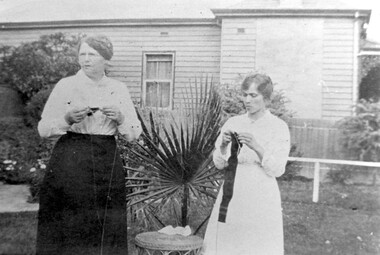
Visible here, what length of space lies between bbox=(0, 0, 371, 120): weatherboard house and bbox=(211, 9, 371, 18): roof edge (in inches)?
0.4

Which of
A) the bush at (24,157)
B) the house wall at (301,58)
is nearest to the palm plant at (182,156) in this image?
the house wall at (301,58)

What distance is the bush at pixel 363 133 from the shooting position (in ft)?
15.1

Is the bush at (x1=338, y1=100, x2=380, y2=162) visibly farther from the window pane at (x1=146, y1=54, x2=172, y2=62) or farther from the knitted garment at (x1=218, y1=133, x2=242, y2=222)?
the knitted garment at (x1=218, y1=133, x2=242, y2=222)

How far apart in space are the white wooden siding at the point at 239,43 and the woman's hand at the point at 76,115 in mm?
2026

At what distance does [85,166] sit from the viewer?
246 cm

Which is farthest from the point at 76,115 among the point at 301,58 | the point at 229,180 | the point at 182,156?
the point at 301,58

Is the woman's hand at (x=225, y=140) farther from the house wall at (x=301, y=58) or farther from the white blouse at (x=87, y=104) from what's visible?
the house wall at (x=301, y=58)

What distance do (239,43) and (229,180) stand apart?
2344mm

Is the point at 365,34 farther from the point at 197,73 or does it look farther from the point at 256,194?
the point at 256,194

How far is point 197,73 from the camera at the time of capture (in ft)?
12.5

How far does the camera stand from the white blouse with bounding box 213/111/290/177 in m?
2.38

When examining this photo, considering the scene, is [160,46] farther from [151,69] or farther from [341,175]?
[341,175]

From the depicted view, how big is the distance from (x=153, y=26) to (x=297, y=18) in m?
1.36

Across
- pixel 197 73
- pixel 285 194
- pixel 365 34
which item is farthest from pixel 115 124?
pixel 285 194
